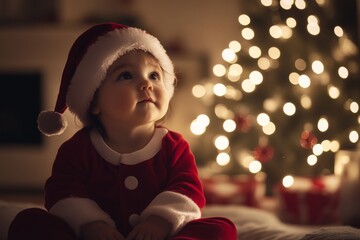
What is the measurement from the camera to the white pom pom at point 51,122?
1.19 meters

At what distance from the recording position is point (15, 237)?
101cm

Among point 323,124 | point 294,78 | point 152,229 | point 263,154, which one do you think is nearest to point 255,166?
point 263,154

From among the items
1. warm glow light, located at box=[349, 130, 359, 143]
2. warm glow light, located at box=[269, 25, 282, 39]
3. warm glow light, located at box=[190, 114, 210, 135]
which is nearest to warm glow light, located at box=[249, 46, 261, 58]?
warm glow light, located at box=[269, 25, 282, 39]

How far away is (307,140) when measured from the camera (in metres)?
2.54

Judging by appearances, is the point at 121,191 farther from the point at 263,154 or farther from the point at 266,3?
the point at 266,3

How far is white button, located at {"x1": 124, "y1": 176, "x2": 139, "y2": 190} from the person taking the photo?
3.59 ft

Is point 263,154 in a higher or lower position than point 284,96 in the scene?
lower

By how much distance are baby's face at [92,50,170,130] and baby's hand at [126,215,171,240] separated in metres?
0.21

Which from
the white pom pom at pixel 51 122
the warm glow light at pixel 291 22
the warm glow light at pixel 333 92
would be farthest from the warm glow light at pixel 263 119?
the white pom pom at pixel 51 122

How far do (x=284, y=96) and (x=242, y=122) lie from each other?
0.26 metres

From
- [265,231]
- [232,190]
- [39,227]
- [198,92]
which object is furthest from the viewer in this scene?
[198,92]

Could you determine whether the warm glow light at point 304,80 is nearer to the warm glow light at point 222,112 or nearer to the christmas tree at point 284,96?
the christmas tree at point 284,96

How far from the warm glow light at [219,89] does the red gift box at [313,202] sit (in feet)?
2.12

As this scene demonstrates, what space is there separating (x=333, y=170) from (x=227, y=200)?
57 centimetres
